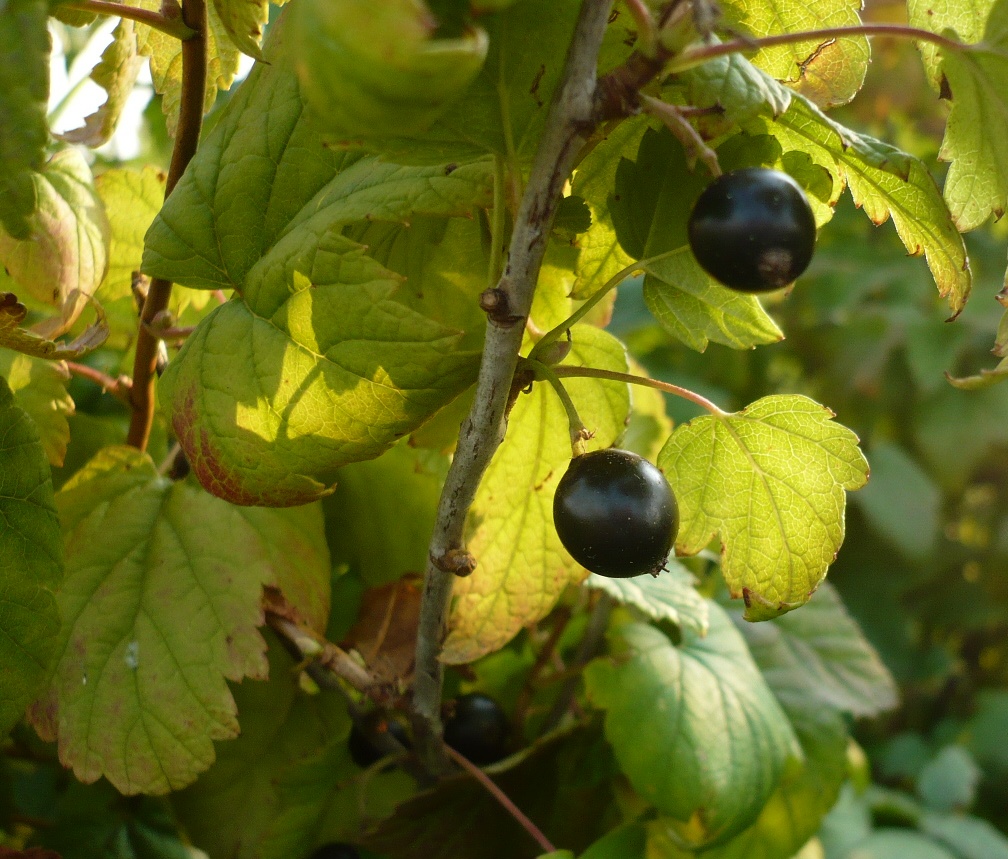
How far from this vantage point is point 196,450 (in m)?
0.65

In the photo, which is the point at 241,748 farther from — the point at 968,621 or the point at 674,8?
the point at 968,621

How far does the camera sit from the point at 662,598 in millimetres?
919

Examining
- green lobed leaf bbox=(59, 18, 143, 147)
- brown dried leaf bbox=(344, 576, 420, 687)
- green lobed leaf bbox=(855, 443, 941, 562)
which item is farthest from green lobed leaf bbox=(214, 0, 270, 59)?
green lobed leaf bbox=(855, 443, 941, 562)

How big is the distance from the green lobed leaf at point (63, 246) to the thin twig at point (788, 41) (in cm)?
56

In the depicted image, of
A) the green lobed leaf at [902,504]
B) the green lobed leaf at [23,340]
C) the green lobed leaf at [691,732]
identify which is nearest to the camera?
the green lobed leaf at [23,340]

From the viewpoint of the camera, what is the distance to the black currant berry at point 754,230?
0.49 m

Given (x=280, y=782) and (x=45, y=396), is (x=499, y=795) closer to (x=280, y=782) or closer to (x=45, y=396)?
(x=280, y=782)

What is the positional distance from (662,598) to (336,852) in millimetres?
393

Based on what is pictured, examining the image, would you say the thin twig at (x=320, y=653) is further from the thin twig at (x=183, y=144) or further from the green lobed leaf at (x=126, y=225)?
the green lobed leaf at (x=126, y=225)

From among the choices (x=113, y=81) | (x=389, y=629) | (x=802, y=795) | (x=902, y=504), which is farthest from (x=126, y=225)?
(x=902, y=504)

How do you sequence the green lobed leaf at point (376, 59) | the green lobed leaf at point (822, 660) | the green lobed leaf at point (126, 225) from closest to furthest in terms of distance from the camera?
1. the green lobed leaf at point (376, 59)
2. the green lobed leaf at point (126, 225)
3. the green lobed leaf at point (822, 660)

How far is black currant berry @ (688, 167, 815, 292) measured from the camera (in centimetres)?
49

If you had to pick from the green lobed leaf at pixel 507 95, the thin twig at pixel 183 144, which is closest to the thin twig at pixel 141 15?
the thin twig at pixel 183 144

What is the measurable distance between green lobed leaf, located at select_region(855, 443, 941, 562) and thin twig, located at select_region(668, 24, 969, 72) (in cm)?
190
